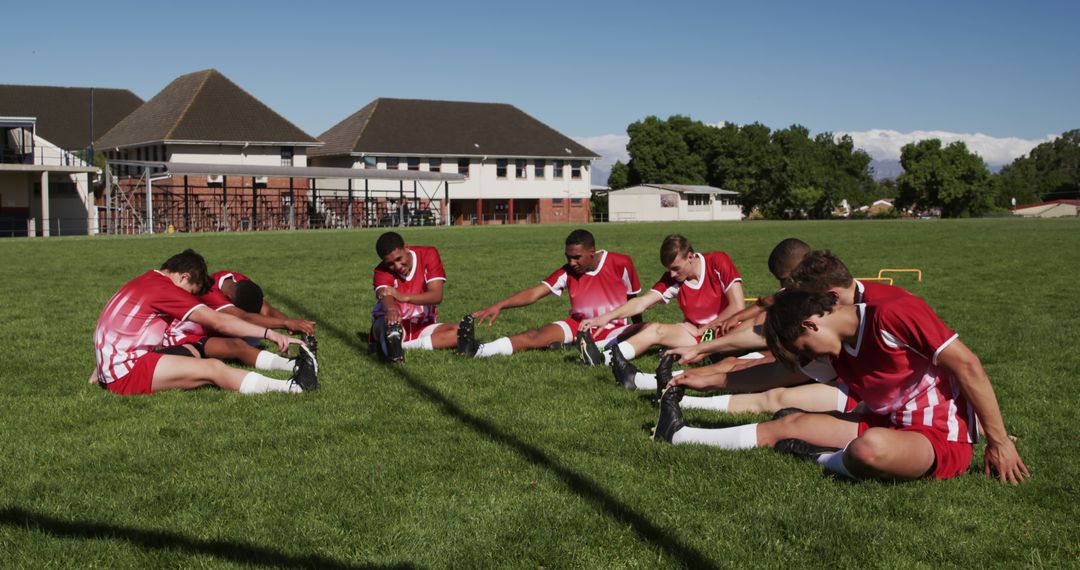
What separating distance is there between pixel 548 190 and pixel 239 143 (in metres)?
26.5

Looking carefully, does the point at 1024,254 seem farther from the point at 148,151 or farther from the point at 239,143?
the point at 148,151

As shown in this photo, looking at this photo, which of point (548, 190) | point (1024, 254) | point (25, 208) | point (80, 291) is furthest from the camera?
point (548, 190)

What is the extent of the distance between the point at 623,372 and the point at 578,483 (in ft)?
9.50

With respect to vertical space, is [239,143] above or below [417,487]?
above

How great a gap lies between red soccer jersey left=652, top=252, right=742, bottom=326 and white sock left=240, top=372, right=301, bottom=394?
3.63 m

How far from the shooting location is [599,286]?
33.8 feet

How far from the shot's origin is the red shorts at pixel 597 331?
10297 millimetres

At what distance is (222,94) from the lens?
67188 millimetres

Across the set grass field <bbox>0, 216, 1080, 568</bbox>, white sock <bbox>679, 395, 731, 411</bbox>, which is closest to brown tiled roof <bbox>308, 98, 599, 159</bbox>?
grass field <bbox>0, 216, 1080, 568</bbox>

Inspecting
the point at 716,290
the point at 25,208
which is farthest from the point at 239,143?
the point at 716,290

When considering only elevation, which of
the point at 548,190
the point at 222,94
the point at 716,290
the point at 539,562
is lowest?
the point at 539,562

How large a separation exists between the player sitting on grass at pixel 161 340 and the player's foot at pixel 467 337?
6.76 ft

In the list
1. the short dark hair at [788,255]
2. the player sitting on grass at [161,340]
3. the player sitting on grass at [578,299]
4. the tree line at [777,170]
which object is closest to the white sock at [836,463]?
the short dark hair at [788,255]

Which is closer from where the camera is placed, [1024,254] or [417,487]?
[417,487]
